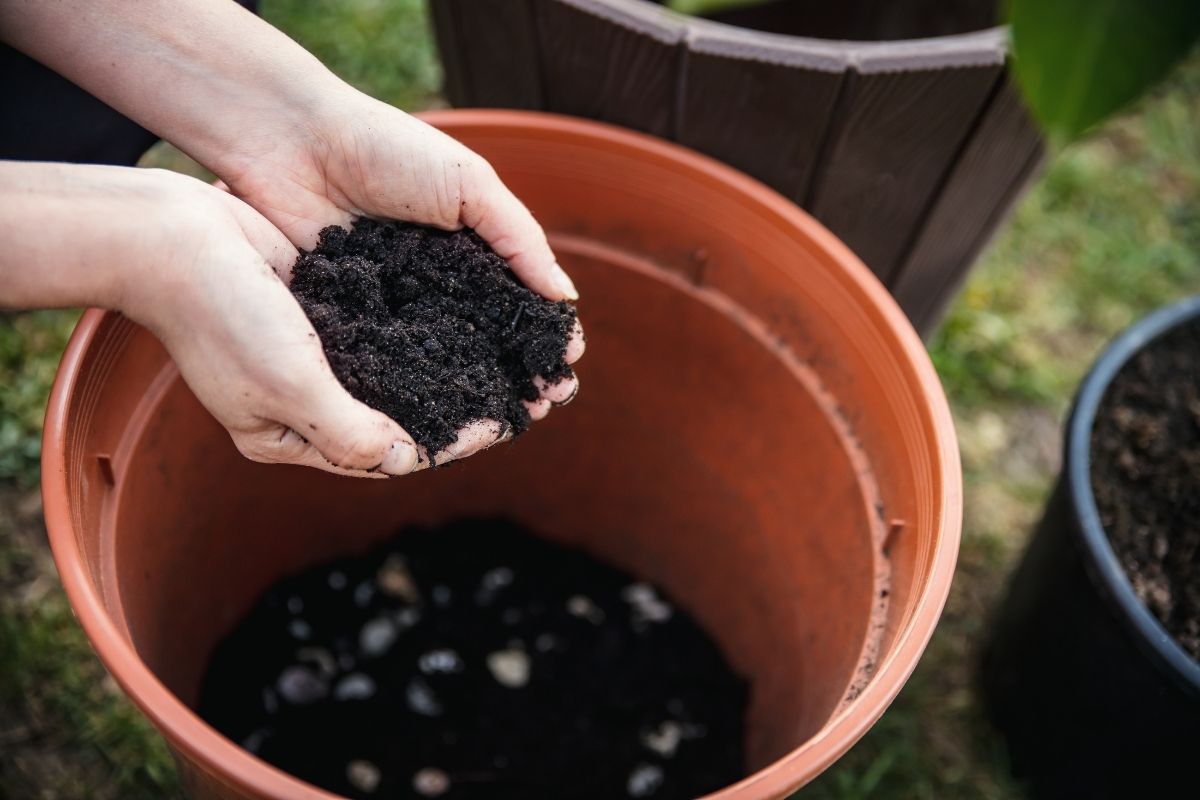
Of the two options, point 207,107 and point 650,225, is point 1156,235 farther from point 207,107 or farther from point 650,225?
point 207,107

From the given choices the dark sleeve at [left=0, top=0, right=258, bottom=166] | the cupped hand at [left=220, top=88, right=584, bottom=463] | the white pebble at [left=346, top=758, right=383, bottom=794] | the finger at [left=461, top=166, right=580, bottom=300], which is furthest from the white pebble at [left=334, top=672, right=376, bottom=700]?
the dark sleeve at [left=0, top=0, right=258, bottom=166]

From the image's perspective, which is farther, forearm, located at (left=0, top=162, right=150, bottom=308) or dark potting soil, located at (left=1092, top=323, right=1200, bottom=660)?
dark potting soil, located at (left=1092, top=323, right=1200, bottom=660)

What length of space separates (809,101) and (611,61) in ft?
0.86

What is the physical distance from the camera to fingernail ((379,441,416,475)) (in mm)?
957

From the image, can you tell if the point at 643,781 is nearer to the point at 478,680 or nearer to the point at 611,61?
the point at 478,680

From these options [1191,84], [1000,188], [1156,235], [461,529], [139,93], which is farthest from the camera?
[1191,84]

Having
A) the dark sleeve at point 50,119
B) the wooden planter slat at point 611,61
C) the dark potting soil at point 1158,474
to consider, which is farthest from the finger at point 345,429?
the dark potting soil at point 1158,474

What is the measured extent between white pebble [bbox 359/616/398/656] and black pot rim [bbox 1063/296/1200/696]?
104 centimetres

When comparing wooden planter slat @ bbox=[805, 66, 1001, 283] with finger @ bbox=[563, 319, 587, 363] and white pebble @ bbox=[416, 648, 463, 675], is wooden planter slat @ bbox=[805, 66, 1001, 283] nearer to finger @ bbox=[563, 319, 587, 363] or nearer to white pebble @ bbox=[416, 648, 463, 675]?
finger @ bbox=[563, 319, 587, 363]

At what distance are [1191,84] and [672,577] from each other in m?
2.05

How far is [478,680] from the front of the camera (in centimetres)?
149

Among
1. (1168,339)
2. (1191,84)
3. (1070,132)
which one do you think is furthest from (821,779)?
(1191,84)

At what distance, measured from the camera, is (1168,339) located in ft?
5.09

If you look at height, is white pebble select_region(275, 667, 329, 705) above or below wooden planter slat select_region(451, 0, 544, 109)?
below
